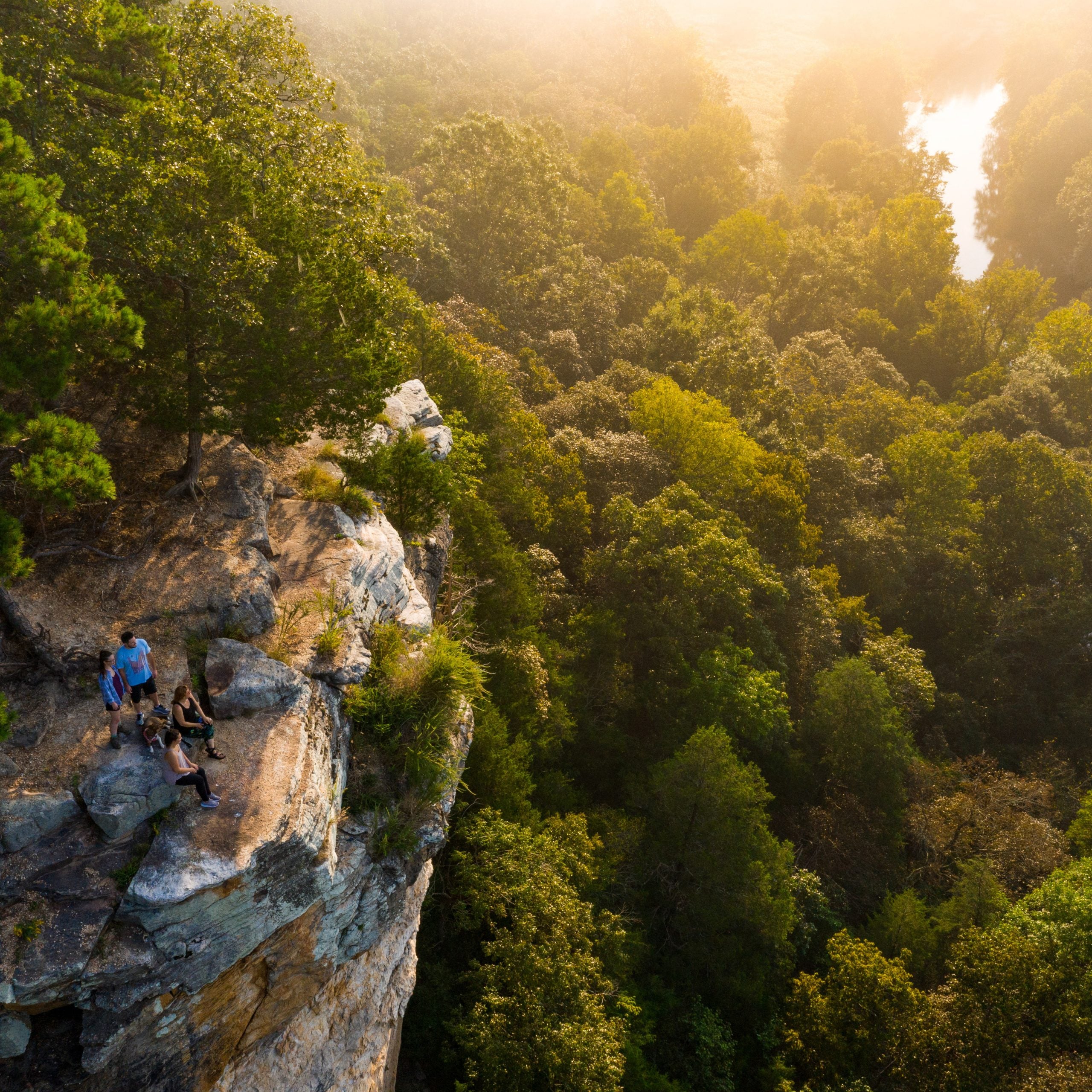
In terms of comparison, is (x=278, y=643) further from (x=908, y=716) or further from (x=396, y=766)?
(x=908, y=716)

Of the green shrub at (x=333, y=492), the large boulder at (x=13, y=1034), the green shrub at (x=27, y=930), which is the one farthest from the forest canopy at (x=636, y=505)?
the large boulder at (x=13, y=1034)

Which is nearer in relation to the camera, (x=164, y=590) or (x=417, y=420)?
(x=164, y=590)

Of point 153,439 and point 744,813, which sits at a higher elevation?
point 153,439

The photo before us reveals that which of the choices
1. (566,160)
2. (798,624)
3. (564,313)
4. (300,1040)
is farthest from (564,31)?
(300,1040)

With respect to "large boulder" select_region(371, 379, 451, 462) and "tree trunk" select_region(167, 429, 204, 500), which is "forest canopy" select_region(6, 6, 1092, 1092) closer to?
"tree trunk" select_region(167, 429, 204, 500)

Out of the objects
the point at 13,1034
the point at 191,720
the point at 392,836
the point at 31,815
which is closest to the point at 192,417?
the point at 191,720

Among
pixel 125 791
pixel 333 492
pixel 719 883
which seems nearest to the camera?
pixel 125 791

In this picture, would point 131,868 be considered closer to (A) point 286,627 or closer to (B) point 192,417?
(A) point 286,627
